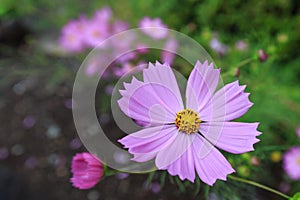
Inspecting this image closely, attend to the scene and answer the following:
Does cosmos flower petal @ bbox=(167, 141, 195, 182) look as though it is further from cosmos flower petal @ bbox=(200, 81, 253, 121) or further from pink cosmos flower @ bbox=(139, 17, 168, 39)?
pink cosmos flower @ bbox=(139, 17, 168, 39)

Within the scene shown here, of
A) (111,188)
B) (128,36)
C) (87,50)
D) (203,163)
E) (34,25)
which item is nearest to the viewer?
(203,163)

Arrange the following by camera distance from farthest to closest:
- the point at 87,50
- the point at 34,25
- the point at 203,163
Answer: the point at 34,25, the point at 87,50, the point at 203,163

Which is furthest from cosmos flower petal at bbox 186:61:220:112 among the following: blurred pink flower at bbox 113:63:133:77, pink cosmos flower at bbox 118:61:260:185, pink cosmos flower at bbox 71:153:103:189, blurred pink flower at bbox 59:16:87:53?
blurred pink flower at bbox 59:16:87:53

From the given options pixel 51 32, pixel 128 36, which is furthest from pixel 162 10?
pixel 51 32

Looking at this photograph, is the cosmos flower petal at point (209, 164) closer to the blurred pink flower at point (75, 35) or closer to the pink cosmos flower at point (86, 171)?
the pink cosmos flower at point (86, 171)

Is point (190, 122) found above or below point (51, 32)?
below

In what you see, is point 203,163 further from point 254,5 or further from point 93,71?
point 254,5
